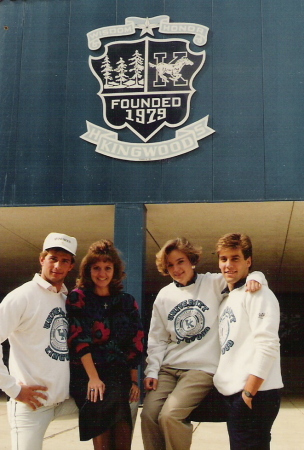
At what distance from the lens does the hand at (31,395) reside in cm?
284

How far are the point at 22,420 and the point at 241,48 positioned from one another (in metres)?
6.73

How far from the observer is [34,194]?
7.89 metres

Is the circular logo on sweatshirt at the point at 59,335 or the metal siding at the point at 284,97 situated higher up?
the metal siding at the point at 284,97

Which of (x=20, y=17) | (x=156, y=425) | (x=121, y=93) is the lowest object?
(x=156, y=425)

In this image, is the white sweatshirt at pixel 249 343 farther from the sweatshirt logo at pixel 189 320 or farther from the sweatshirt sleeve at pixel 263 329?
the sweatshirt logo at pixel 189 320

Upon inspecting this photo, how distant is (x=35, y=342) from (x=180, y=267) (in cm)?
109

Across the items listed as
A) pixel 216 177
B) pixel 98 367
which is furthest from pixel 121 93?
pixel 98 367

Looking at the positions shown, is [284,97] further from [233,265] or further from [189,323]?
[189,323]

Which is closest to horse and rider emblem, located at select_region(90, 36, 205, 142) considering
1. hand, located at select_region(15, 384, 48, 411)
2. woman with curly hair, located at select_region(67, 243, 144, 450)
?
woman with curly hair, located at select_region(67, 243, 144, 450)

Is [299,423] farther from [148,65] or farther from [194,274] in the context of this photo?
[148,65]

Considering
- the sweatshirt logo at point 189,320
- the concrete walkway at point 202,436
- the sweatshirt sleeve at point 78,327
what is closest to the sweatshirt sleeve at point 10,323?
the sweatshirt sleeve at point 78,327

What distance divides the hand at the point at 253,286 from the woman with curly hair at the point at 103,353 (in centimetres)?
78

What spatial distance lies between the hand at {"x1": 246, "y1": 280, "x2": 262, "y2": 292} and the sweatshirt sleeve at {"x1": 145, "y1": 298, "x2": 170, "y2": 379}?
0.73 m

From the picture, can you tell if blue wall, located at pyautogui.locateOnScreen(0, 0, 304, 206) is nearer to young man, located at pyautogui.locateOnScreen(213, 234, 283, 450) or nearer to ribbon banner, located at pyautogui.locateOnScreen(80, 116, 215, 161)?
ribbon banner, located at pyautogui.locateOnScreen(80, 116, 215, 161)
